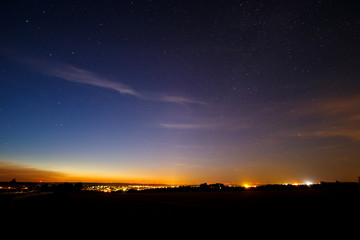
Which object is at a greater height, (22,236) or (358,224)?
(358,224)

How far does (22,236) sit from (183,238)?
7.02 meters

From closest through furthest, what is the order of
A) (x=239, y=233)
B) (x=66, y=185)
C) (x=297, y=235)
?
(x=297, y=235) < (x=239, y=233) < (x=66, y=185)

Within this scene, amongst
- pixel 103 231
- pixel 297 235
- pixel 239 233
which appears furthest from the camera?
pixel 103 231

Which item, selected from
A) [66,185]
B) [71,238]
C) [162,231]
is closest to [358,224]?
[162,231]

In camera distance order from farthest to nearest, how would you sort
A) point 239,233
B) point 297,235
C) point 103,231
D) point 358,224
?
point 103,231 < point 358,224 < point 239,233 < point 297,235

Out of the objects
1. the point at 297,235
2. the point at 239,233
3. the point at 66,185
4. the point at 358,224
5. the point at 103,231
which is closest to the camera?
the point at 297,235

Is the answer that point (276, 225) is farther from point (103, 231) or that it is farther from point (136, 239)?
point (103, 231)

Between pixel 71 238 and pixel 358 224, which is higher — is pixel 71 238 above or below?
below

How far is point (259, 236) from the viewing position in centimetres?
845

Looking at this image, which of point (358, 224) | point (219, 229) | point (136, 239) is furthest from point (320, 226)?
point (136, 239)

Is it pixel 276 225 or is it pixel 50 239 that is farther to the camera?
pixel 276 225

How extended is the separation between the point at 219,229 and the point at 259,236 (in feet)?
6.92

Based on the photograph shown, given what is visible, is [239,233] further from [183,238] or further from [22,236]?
[22,236]

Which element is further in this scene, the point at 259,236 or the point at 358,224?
the point at 358,224
